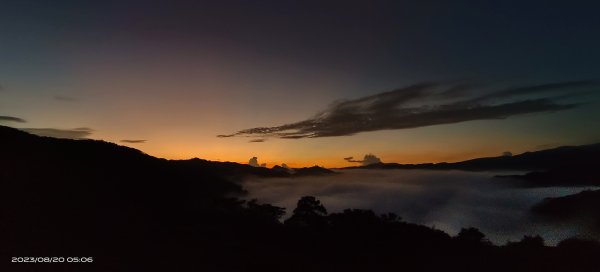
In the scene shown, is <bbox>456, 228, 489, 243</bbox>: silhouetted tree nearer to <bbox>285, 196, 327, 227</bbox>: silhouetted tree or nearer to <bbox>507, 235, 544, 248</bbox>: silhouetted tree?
<bbox>507, 235, 544, 248</bbox>: silhouetted tree

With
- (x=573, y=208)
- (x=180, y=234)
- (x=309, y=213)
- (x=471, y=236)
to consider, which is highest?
(x=180, y=234)

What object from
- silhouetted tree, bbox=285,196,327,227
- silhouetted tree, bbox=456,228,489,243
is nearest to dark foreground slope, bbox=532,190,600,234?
silhouetted tree, bbox=456,228,489,243

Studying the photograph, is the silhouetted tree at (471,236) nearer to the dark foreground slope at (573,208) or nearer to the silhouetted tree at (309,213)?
the silhouetted tree at (309,213)

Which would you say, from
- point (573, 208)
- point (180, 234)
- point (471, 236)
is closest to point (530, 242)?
point (471, 236)

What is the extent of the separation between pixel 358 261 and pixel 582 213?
495 feet

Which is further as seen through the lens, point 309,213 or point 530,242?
point 530,242

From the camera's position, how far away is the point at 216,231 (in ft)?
158

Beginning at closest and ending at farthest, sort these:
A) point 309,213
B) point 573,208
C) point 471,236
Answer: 1. point 309,213
2. point 471,236
3. point 573,208

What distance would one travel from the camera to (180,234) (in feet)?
142

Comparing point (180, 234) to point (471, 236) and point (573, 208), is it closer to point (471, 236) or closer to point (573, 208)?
point (471, 236)

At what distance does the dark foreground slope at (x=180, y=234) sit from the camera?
106 ft

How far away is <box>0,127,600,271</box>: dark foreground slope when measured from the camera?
1267 inches

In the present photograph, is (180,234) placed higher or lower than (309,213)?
higher

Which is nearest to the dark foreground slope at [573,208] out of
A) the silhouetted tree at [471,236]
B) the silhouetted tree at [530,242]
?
the silhouetted tree at [530,242]
